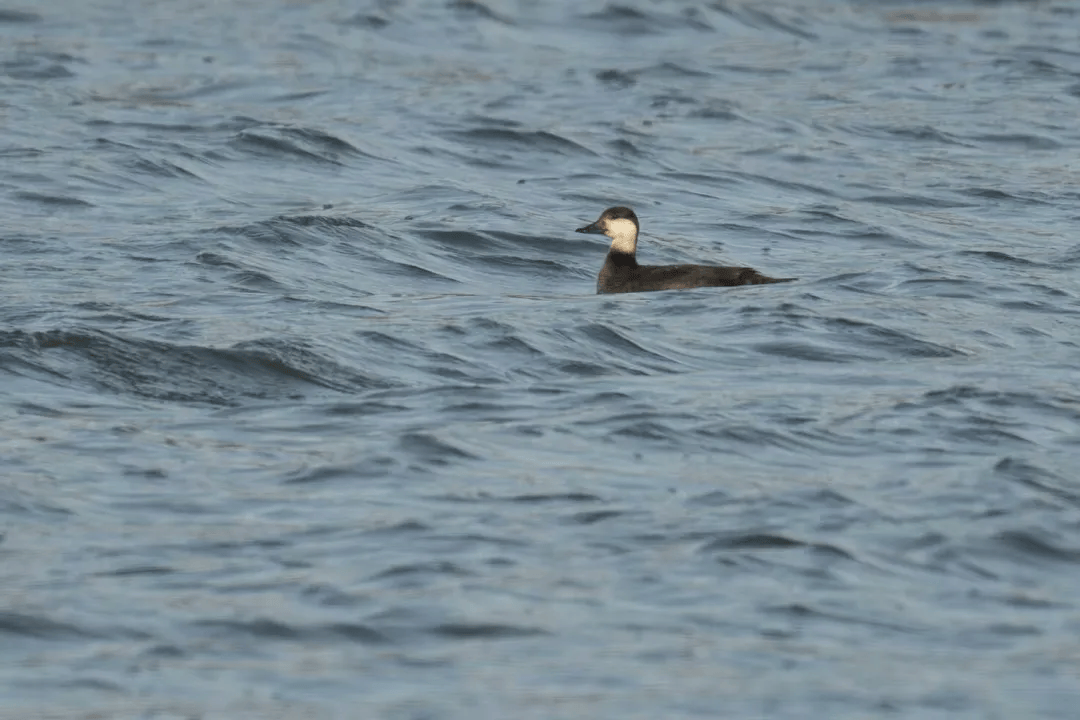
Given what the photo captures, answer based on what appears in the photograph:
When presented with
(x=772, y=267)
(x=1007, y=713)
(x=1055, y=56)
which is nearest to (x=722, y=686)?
(x=1007, y=713)

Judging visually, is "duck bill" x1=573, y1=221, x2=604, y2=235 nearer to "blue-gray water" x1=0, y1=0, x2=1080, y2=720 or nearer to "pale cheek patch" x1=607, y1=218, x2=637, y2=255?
"pale cheek patch" x1=607, y1=218, x2=637, y2=255

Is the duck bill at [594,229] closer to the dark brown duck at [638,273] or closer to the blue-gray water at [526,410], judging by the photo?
the dark brown duck at [638,273]

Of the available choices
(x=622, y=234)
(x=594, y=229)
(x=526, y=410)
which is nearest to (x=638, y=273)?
(x=622, y=234)

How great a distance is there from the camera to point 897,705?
5.73 m

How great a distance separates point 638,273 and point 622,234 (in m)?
0.68

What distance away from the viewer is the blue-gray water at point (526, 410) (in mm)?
6059

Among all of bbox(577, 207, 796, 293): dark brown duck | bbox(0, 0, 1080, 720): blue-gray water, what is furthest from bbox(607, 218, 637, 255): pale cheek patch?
bbox(0, 0, 1080, 720): blue-gray water

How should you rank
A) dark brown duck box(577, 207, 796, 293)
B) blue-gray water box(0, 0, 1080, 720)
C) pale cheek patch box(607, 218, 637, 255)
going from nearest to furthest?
blue-gray water box(0, 0, 1080, 720) < dark brown duck box(577, 207, 796, 293) < pale cheek patch box(607, 218, 637, 255)

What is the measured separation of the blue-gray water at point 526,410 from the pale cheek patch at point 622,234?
38cm

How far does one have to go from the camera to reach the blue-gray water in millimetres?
6059

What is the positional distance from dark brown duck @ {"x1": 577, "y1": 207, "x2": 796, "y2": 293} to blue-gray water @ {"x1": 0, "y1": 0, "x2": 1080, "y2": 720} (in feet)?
0.45

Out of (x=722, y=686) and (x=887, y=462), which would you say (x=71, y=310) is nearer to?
(x=887, y=462)

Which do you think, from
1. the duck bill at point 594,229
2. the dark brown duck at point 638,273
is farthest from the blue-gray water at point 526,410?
the duck bill at point 594,229

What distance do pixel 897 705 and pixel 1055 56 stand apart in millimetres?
18141
